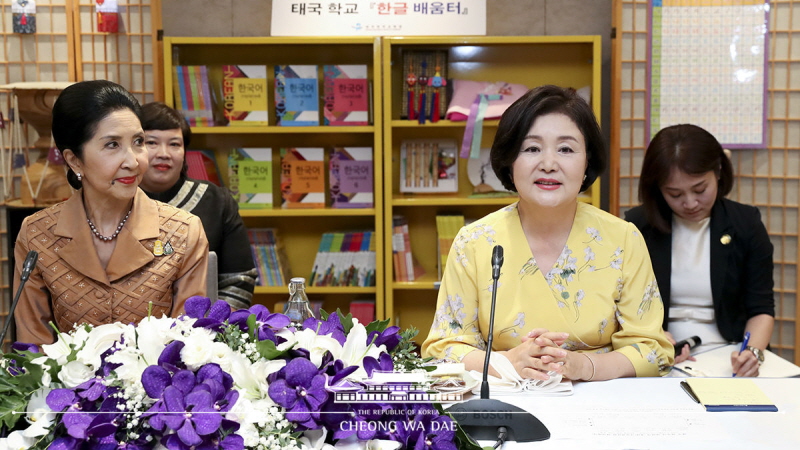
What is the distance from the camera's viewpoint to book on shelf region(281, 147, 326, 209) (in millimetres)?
3869

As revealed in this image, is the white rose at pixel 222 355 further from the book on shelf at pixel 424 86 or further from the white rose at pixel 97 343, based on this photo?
the book on shelf at pixel 424 86

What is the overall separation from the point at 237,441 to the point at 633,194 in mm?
2951

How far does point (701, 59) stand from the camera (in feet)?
11.6

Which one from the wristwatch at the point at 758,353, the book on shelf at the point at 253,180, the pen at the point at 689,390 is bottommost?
the wristwatch at the point at 758,353

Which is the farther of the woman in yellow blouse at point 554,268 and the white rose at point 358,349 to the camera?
the woman in yellow blouse at point 554,268

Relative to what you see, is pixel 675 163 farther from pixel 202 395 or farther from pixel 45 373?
pixel 45 373

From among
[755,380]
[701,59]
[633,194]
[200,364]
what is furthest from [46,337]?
[701,59]

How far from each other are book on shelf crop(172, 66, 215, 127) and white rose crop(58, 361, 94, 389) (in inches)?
106

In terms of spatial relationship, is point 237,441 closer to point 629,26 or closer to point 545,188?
point 545,188

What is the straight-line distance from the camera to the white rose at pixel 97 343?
117cm

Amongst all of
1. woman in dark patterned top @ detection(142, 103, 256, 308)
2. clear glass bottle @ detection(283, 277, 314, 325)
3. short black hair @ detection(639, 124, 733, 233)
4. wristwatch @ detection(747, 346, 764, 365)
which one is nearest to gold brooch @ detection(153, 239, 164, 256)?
clear glass bottle @ detection(283, 277, 314, 325)

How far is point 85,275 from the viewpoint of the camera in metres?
2.04

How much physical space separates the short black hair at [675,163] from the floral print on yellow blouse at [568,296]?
1.88ft

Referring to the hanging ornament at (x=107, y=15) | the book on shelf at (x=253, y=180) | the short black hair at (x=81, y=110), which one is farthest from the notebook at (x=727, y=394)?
the hanging ornament at (x=107, y=15)
